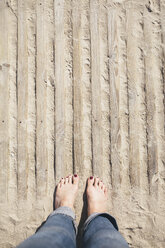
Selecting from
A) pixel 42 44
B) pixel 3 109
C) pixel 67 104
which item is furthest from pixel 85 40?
pixel 3 109

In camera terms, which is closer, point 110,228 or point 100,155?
point 110,228

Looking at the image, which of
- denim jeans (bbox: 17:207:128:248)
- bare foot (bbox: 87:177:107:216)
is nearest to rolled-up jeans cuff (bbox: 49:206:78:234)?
denim jeans (bbox: 17:207:128:248)

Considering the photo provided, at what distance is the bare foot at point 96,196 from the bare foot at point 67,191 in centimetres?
9

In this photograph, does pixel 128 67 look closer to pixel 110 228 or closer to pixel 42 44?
pixel 42 44

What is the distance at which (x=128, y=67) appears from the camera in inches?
61.1

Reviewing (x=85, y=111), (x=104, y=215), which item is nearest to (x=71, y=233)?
(x=104, y=215)

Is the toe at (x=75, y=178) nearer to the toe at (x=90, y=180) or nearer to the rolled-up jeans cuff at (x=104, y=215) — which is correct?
the toe at (x=90, y=180)

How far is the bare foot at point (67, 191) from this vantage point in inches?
60.7

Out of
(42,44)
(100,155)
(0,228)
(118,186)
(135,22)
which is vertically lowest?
(0,228)

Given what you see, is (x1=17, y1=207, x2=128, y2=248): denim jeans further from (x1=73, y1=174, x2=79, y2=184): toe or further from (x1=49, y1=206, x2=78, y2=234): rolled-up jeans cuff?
(x1=73, y1=174, x2=79, y2=184): toe

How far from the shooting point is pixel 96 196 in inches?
60.1

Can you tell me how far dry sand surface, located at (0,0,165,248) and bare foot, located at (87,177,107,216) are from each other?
43mm

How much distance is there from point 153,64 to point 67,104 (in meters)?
0.58

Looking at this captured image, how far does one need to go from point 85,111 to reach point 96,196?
0.52 meters
